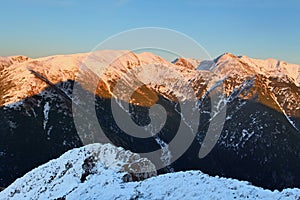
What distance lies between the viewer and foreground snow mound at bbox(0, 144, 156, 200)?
5141 cm

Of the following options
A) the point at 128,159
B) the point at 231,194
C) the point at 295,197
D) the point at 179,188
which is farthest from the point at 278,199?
the point at 128,159

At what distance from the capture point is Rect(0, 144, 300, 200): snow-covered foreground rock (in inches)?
1670

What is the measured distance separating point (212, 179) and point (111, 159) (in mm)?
22260

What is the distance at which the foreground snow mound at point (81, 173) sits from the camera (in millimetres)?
51406

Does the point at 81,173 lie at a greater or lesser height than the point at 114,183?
lesser

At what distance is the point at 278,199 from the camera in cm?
4038

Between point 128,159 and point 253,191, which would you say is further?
point 128,159

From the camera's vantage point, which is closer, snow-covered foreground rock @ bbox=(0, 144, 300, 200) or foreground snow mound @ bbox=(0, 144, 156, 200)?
snow-covered foreground rock @ bbox=(0, 144, 300, 200)

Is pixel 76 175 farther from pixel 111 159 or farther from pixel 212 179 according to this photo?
pixel 212 179

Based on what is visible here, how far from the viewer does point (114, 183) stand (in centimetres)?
4772

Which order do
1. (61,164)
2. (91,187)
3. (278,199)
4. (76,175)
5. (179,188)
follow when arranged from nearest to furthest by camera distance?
(278,199) < (179,188) < (91,187) < (76,175) < (61,164)

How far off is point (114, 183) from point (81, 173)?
385 inches

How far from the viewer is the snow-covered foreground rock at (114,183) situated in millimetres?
42406

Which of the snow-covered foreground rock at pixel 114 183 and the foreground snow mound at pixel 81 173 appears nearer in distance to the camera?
the snow-covered foreground rock at pixel 114 183
